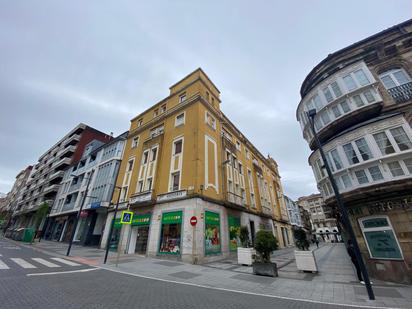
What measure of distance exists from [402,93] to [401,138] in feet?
11.2

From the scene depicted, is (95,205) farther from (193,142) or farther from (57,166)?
(57,166)

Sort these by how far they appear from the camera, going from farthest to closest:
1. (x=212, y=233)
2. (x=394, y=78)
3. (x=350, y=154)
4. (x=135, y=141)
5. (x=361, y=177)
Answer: (x=135, y=141)
(x=212, y=233)
(x=394, y=78)
(x=350, y=154)
(x=361, y=177)

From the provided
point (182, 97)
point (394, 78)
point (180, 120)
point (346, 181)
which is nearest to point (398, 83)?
point (394, 78)

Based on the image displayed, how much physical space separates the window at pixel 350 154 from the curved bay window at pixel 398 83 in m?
3.72

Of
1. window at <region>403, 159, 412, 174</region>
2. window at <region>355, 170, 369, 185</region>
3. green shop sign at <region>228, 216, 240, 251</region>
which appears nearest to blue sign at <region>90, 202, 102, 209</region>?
green shop sign at <region>228, 216, 240, 251</region>

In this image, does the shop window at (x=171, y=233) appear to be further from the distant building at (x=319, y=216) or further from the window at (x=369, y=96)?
the distant building at (x=319, y=216)

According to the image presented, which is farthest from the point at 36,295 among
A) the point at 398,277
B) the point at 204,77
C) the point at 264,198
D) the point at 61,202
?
the point at 61,202

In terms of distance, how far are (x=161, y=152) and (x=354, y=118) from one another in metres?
17.3

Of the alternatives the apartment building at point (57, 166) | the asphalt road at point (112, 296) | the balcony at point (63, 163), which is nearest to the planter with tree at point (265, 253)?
the asphalt road at point (112, 296)

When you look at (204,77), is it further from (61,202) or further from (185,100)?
(61,202)

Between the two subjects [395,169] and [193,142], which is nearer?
[395,169]

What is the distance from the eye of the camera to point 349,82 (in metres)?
12.1

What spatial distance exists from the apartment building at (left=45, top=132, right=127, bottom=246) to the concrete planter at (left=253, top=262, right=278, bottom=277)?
2183cm

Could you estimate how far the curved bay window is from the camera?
1059cm
